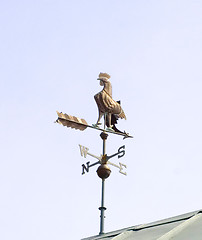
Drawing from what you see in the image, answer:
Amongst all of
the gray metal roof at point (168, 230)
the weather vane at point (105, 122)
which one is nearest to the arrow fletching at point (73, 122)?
the weather vane at point (105, 122)

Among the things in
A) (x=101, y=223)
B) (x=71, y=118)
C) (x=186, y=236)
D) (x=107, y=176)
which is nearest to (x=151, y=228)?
(x=186, y=236)

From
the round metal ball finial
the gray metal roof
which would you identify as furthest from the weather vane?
the gray metal roof

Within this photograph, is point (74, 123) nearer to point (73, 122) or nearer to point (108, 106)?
point (73, 122)

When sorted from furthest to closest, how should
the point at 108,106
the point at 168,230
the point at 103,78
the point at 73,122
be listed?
the point at 103,78, the point at 108,106, the point at 73,122, the point at 168,230

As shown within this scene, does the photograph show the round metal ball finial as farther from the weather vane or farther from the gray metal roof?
the gray metal roof

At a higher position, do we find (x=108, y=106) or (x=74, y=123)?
(x=108, y=106)

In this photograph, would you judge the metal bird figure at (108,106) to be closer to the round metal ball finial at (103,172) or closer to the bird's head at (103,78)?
the bird's head at (103,78)

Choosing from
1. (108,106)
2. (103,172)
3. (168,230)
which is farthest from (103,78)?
(168,230)

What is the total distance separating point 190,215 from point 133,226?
0.94 m

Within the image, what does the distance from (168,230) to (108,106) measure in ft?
12.7

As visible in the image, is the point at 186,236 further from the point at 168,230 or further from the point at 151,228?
the point at 151,228

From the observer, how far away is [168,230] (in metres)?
6.25

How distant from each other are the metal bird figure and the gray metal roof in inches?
108

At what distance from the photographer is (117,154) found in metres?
9.48
